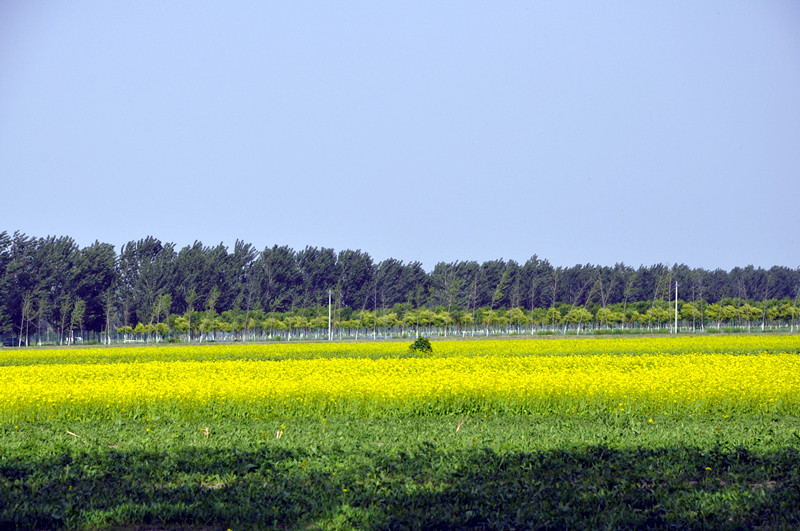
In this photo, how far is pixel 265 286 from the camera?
109m

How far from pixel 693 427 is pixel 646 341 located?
105 ft

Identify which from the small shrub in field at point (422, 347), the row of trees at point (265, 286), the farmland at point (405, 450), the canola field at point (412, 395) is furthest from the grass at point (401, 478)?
the row of trees at point (265, 286)

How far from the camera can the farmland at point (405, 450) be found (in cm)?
893

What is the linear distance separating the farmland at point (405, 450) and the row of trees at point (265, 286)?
215 feet

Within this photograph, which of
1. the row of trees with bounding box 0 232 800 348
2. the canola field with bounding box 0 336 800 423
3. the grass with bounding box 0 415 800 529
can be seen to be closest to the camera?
the grass with bounding box 0 415 800 529

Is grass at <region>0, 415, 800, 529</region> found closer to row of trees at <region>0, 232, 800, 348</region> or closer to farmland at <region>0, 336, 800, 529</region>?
farmland at <region>0, 336, 800, 529</region>

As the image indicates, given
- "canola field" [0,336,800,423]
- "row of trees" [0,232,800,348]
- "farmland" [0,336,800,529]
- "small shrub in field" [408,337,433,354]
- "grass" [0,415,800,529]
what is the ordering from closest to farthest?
1. "grass" [0,415,800,529]
2. "farmland" [0,336,800,529]
3. "canola field" [0,336,800,423]
4. "small shrub in field" [408,337,433,354]
5. "row of trees" [0,232,800,348]

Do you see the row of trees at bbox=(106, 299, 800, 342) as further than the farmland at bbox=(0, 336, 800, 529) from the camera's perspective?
Yes

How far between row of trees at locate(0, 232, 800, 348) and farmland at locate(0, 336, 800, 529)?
215ft

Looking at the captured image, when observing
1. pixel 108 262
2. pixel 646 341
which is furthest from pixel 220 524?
pixel 108 262

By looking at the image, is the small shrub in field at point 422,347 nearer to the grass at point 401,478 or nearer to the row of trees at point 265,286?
the grass at point 401,478

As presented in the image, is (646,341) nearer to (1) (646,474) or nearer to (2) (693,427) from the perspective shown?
(2) (693,427)

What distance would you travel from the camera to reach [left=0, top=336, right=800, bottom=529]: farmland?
29.3 feet

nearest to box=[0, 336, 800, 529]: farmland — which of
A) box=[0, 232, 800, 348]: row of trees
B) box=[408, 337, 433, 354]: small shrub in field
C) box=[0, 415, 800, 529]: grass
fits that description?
box=[0, 415, 800, 529]: grass
